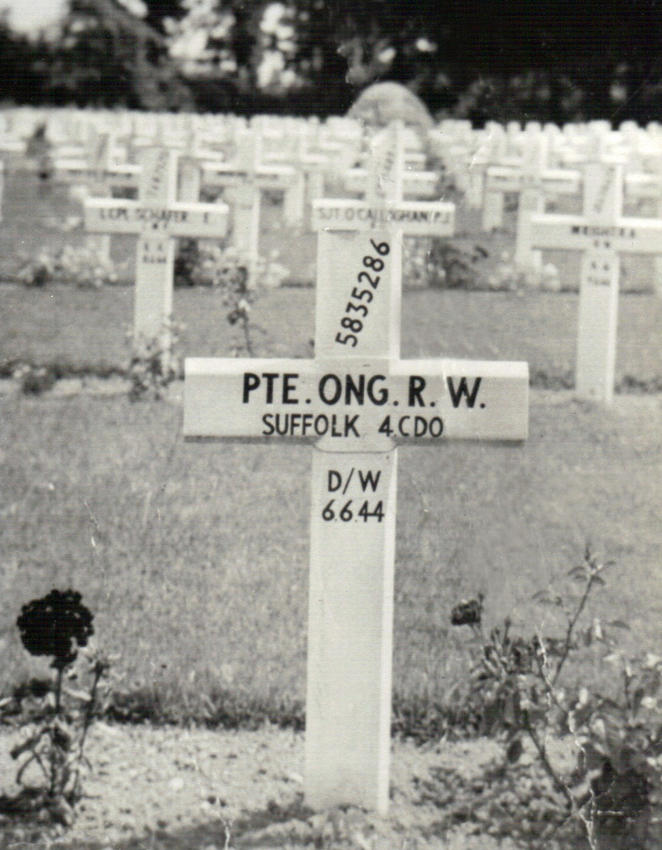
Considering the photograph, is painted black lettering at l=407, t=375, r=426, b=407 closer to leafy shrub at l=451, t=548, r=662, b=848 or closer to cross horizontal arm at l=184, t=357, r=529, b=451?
cross horizontal arm at l=184, t=357, r=529, b=451

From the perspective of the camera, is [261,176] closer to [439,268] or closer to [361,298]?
[439,268]

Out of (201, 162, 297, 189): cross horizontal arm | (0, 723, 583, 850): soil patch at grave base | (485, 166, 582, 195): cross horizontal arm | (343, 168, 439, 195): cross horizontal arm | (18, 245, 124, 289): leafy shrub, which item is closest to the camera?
(0, 723, 583, 850): soil patch at grave base

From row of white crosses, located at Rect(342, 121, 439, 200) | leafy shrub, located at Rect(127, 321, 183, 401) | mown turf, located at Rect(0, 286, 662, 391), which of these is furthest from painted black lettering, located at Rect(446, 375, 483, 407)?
row of white crosses, located at Rect(342, 121, 439, 200)

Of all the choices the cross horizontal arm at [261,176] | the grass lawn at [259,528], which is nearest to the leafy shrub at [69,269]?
the cross horizontal arm at [261,176]

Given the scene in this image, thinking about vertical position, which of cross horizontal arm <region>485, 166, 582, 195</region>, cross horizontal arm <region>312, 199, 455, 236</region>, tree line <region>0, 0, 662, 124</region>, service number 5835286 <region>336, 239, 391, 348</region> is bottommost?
Result: service number 5835286 <region>336, 239, 391, 348</region>

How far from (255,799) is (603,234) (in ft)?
15.8

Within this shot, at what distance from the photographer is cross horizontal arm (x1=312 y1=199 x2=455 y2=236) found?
7.95 metres

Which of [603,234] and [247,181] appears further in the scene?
[247,181]

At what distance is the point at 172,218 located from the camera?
23.3ft

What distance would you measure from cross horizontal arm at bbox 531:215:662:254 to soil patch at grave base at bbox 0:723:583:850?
171 inches

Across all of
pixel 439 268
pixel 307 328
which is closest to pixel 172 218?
pixel 307 328

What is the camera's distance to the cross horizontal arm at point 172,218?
707cm

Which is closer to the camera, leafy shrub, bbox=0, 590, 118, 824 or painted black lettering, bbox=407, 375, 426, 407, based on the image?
leafy shrub, bbox=0, 590, 118, 824

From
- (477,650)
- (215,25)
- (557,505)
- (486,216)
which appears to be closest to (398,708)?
(477,650)
